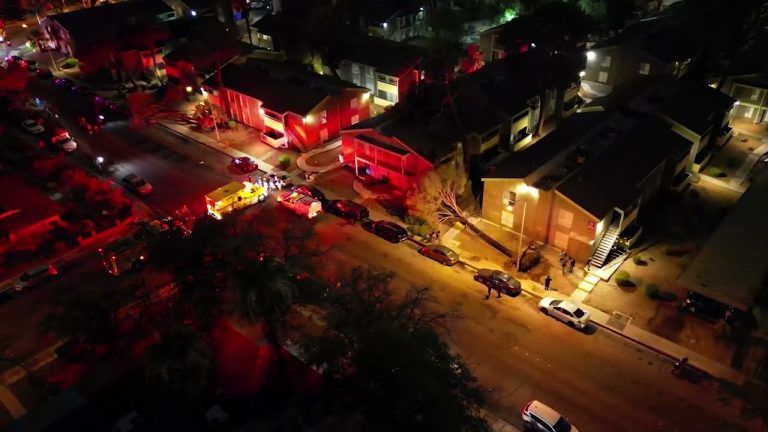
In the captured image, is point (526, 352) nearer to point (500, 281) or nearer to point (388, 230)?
point (500, 281)

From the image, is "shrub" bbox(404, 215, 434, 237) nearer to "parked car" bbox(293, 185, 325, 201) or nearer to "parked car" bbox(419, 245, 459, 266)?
"parked car" bbox(419, 245, 459, 266)

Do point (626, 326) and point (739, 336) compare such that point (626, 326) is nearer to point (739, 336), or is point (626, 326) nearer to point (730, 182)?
point (739, 336)

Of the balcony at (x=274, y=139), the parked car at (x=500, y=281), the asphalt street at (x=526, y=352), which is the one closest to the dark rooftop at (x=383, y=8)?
the balcony at (x=274, y=139)

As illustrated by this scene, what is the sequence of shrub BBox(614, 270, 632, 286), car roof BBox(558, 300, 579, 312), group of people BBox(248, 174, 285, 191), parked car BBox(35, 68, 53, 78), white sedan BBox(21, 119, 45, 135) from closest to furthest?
car roof BBox(558, 300, 579, 312)
shrub BBox(614, 270, 632, 286)
group of people BBox(248, 174, 285, 191)
white sedan BBox(21, 119, 45, 135)
parked car BBox(35, 68, 53, 78)

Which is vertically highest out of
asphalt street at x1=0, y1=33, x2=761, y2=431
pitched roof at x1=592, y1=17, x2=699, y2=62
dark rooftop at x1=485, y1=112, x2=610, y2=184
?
pitched roof at x1=592, y1=17, x2=699, y2=62

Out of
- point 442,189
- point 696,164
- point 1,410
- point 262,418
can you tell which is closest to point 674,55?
point 696,164

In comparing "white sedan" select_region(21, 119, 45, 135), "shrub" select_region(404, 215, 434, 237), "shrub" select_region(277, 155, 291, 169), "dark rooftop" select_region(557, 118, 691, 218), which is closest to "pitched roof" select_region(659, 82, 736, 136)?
"dark rooftop" select_region(557, 118, 691, 218)
